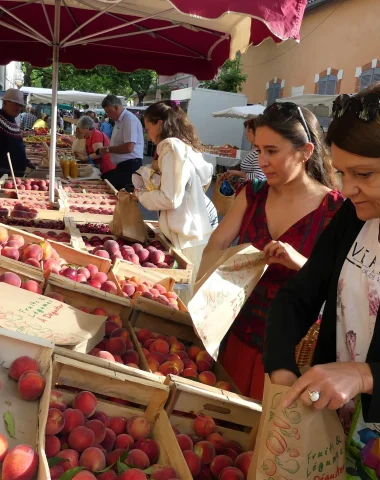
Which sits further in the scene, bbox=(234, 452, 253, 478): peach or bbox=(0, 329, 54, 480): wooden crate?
bbox=(234, 452, 253, 478): peach

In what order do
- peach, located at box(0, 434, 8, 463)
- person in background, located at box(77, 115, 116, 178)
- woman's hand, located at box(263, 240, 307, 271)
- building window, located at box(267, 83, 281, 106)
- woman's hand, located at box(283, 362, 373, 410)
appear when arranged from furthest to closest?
building window, located at box(267, 83, 281, 106) → person in background, located at box(77, 115, 116, 178) → woman's hand, located at box(263, 240, 307, 271) → peach, located at box(0, 434, 8, 463) → woman's hand, located at box(283, 362, 373, 410)

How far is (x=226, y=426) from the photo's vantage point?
1847 mm

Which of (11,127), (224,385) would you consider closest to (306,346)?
(224,385)

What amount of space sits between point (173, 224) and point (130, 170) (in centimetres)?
333

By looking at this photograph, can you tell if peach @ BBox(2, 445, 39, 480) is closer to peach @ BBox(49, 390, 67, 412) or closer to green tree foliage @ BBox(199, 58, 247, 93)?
peach @ BBox(49, 390, 67, 412)

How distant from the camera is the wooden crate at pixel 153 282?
252 centimetres

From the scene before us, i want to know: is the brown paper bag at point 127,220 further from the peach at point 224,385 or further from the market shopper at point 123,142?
the market shopper at point 123,142

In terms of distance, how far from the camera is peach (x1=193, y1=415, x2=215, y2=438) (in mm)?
1763

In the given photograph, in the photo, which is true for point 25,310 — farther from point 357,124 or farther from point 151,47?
point 151,47

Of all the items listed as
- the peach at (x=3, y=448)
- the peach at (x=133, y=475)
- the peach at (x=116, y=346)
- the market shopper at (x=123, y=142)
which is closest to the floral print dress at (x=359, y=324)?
the peach at (x=133, y=475)

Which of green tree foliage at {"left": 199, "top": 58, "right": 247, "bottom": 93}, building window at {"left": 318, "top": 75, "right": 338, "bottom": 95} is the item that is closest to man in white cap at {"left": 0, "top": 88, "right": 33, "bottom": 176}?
building window at {"left": 318, "top": 75, "right": 338, "bottom": 95}

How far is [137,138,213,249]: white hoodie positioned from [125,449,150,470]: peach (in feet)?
8.01

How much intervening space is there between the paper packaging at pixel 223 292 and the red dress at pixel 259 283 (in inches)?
9.0

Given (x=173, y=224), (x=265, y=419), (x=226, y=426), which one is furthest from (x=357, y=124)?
(x=173, y=224)
